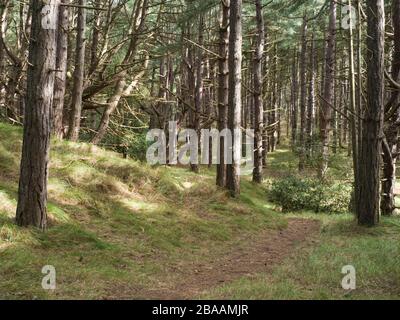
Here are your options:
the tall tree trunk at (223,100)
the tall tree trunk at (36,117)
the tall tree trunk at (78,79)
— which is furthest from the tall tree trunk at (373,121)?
the tall tree trunk at (78,79)

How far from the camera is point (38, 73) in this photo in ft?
22.9

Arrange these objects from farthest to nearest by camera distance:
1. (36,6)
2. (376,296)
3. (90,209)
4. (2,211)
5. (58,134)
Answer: (58,134) < (90,209) < (2,211) < (36,6) < (376,296)

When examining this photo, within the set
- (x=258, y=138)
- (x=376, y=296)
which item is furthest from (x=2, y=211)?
(x=258, y=138)

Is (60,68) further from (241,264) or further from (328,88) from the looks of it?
(328,88)

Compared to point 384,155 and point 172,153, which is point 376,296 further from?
point 172,153

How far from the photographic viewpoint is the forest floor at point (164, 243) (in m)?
5.80

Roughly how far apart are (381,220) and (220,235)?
384 centimetres

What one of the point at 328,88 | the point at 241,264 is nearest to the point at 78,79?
the point at 241,264

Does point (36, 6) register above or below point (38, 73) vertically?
above

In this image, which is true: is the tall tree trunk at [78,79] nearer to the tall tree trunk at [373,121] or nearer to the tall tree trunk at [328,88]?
the tall tree trunk at [373,121]

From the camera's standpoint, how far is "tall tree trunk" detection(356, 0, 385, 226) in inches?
372

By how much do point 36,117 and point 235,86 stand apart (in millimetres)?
6815

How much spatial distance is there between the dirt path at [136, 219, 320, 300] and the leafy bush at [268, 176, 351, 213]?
320cm

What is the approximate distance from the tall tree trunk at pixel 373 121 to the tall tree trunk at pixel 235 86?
384cm
